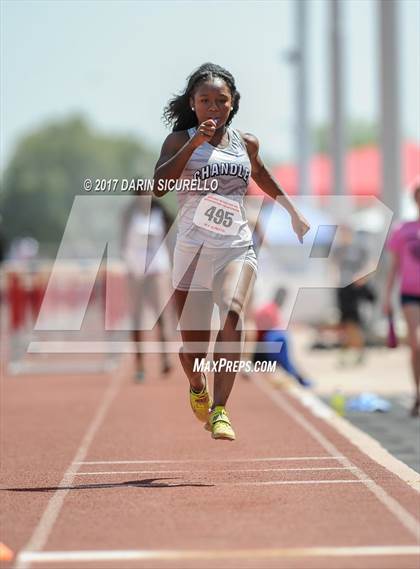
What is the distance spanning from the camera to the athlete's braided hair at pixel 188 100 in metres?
8.62

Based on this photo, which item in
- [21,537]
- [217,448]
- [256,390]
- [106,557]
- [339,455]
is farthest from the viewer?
[256,390]

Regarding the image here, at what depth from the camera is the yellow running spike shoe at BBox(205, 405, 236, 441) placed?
826 centimetres

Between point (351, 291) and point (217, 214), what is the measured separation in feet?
45.8

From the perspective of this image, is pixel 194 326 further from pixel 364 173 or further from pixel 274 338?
pixel 364 173

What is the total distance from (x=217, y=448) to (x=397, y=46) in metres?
14.6

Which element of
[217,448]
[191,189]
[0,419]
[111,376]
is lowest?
[111,376]

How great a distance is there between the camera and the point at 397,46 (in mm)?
23672

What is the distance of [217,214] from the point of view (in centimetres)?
848

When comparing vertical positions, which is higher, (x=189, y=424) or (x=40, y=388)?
(x=189, y=424)

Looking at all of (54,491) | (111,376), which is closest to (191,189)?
(54,491)

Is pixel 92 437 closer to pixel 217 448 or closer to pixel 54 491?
pixel 217 448

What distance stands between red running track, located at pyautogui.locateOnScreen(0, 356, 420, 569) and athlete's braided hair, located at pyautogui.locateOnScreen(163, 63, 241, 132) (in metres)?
2.07

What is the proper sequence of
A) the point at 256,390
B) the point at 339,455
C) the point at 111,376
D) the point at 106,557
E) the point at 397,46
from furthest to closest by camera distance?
1. the point at 397,46
2. the point at 111,376
3. the point at 256,390
4. the point at 339,455
5. the point at 106,557

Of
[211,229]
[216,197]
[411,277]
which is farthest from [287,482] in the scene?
[411,277]
